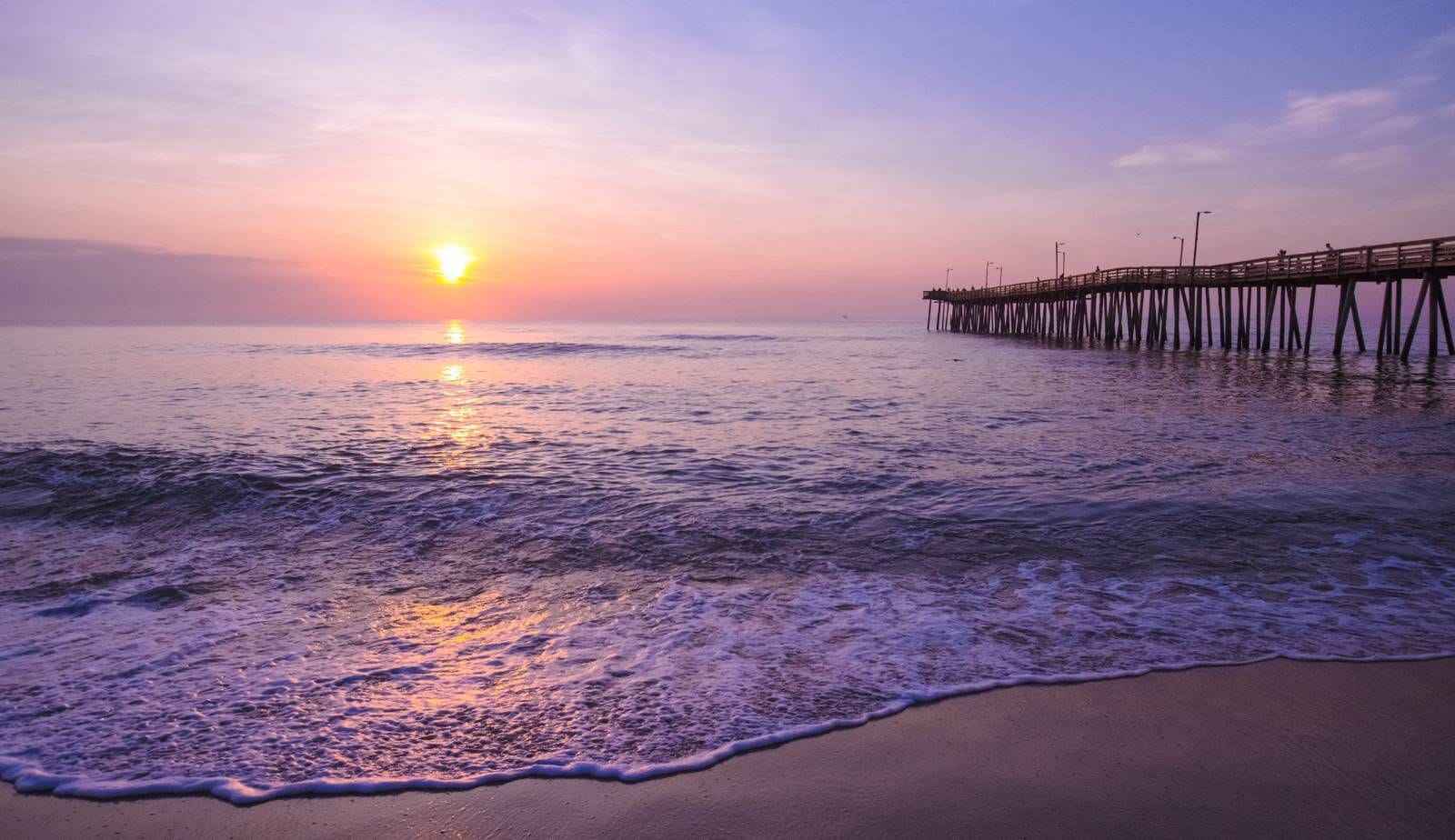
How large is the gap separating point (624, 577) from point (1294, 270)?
37356mm

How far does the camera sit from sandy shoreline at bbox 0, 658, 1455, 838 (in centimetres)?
303

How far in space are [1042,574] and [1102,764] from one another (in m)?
3.12

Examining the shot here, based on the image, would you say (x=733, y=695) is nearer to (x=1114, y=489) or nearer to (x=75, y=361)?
(x=1114, y=489)

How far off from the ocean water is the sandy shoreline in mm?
176

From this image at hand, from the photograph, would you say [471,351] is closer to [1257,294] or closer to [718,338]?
[718,338]

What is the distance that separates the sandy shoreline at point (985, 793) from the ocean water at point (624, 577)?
18 centimetres

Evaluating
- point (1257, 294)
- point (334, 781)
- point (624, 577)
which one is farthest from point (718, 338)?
point (334, 781)

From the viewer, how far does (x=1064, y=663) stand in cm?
459

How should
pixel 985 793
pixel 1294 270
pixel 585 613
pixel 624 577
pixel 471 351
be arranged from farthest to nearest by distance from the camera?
1. pixel 471 351
2. pixel 1294 270
3. pixel 624 577
4. pixel 585 613
5. pixel 985 793

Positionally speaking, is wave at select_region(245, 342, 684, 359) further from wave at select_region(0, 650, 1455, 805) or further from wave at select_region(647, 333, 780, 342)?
wave at select_region(0, 650, 1455, 805)

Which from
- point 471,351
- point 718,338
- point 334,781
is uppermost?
point 718,338

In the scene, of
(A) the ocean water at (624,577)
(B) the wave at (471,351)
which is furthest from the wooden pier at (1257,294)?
(B) the wave at (471,351)

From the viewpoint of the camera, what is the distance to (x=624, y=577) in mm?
6414

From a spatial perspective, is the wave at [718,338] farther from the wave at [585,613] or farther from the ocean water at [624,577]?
the wave at [585,613]
